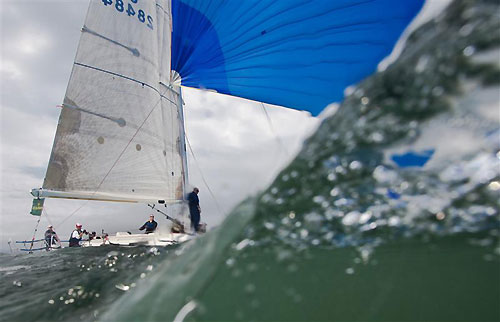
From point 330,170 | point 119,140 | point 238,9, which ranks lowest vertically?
point 330,170

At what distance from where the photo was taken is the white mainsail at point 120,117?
25.9ft

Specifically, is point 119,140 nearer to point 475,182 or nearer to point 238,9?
point 238,9

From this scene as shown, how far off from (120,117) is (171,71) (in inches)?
92.1

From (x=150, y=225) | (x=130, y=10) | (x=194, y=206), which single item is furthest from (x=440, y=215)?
(x=130, y=10)

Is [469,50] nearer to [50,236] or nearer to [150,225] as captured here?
[150,225]

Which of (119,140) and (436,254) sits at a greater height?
(119,140)

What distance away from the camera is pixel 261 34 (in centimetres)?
691

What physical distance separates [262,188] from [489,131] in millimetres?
906

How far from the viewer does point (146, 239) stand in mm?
5758

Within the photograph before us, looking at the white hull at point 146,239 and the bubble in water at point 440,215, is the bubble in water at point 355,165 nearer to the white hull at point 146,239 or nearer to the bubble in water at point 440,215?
the bubble in water at point 440,215

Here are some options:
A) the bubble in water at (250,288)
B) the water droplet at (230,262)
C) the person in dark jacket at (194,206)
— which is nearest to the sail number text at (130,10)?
the person in dark jacket at (194,206)

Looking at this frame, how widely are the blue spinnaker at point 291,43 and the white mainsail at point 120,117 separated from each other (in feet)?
4.99

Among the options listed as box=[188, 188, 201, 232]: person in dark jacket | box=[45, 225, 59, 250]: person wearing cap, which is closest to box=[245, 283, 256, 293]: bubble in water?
box=[188, 188, 201, 232]: person in dark jacket

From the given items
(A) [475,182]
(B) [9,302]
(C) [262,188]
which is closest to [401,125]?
(A) [475,182]
